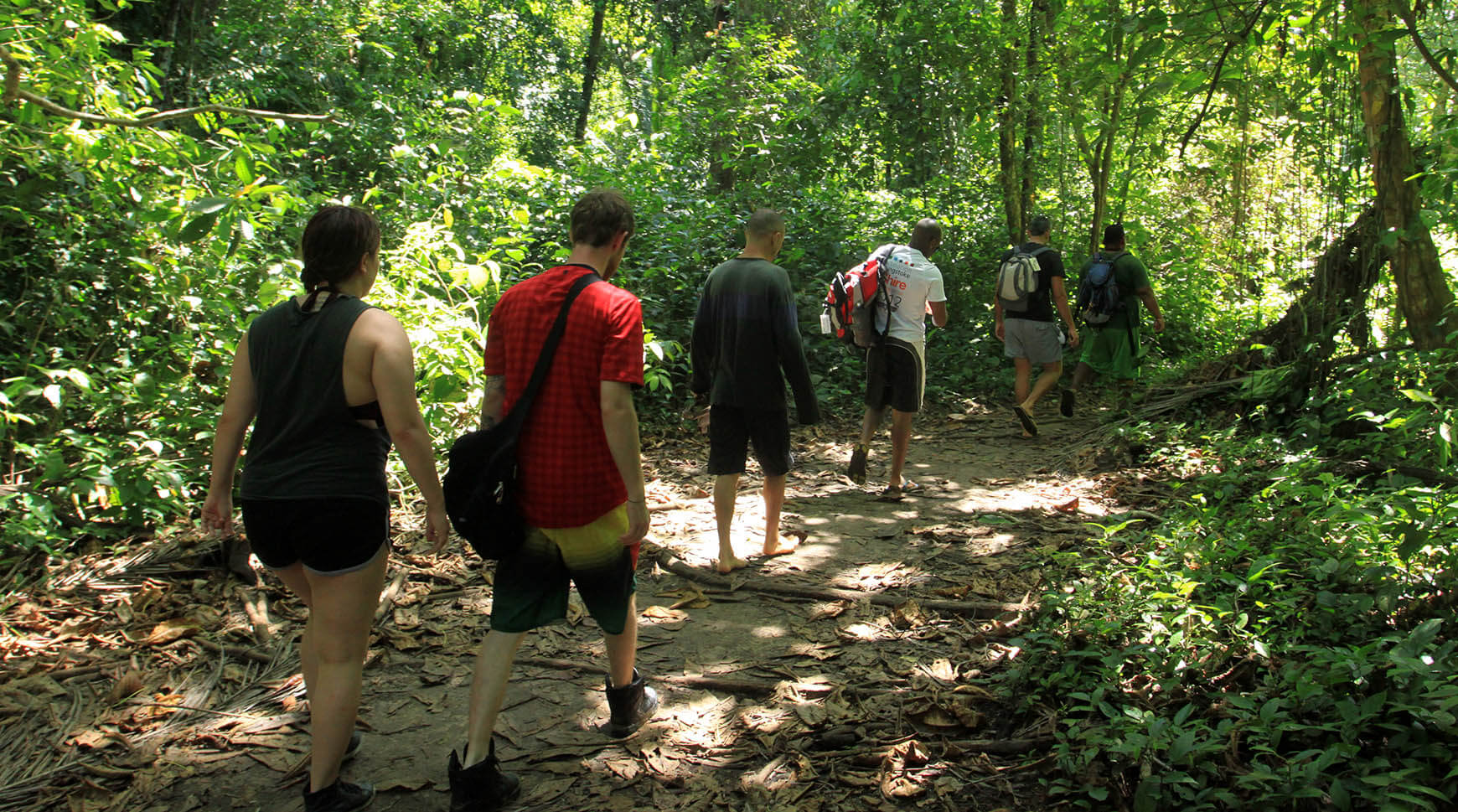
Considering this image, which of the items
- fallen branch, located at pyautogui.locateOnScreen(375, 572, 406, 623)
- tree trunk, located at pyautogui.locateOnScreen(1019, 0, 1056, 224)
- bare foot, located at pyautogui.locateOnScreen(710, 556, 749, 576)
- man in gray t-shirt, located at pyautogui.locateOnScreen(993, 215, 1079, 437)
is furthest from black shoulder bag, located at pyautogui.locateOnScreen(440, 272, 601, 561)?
tree trunk, located at pyautogui.locateOnScreen(1019, 0, 1056, 224)

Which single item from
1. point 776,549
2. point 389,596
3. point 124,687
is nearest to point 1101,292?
point 776,549

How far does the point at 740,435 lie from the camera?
5.35 meters

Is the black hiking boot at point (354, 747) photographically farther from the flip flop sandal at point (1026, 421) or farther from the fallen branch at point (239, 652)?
the flip flop sandal at point (1026, 421)

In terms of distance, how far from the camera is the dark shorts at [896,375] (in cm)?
671

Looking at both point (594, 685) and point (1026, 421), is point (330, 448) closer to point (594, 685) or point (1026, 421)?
point (594, 685)

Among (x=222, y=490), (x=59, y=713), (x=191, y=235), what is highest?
(x=191, y=235)

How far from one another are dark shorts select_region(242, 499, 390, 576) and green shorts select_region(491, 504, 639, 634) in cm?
48

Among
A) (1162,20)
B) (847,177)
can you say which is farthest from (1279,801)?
(847,177)

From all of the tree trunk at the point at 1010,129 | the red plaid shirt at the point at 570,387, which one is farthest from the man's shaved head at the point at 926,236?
the tree trunk at the point at 1010,129

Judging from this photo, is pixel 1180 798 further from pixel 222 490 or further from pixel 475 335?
pixel 475 335

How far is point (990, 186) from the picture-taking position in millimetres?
14391

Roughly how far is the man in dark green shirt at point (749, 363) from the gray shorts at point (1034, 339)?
473cm

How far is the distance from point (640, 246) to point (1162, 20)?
23.5 feet

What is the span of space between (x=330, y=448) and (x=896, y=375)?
4655 millimetres
